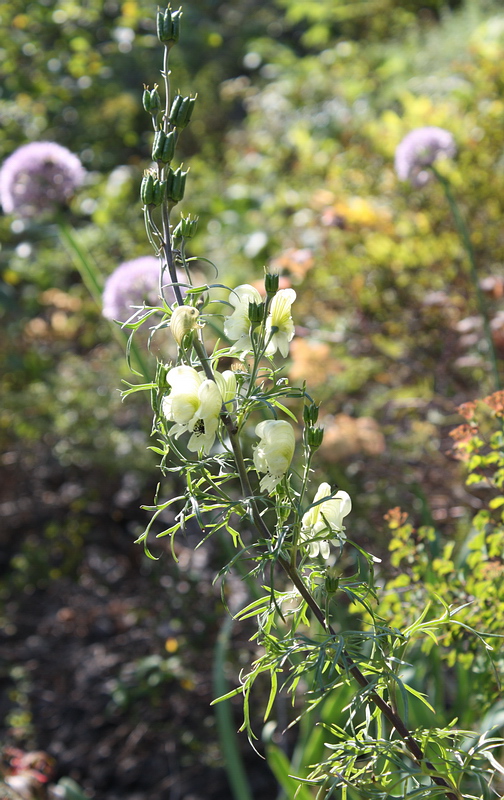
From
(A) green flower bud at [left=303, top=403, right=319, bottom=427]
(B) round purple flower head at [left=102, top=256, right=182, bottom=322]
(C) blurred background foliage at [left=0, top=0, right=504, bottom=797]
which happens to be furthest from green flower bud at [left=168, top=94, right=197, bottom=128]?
(C) blurred background foliage at [left=0, top=0, right=504, bottom=797]

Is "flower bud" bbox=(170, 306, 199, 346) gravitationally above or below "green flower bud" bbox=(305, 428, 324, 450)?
above

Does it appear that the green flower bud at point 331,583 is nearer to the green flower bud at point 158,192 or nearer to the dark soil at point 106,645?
the green flower bud at point 158,192

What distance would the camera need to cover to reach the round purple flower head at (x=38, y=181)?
6.89 feet

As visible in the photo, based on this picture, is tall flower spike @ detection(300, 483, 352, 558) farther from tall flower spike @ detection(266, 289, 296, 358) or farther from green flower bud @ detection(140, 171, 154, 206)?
→ green flower bud @ detection(140, 171, 154, 206)

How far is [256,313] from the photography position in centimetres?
73

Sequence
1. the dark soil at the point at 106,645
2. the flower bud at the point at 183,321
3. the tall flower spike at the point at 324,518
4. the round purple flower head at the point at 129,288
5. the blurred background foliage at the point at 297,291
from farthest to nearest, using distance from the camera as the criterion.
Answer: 1. the blurred background foliage at the point at 297,291
2. the dark soil at the point at 106,645
3. the round purple flower head at the point at 129,288
4. the tall flower spike at the point at 324,518
5. the flower bud at the point at 183,321

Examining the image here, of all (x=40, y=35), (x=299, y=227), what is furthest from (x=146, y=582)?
(x=40, y=35)

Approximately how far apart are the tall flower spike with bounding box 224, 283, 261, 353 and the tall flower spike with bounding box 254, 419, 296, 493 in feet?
0.29

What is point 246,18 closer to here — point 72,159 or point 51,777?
point 72,159

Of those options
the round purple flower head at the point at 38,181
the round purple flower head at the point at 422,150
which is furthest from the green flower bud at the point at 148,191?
the round purple flower head at the point at 422,150

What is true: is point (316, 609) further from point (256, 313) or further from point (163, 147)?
point (163, 147)

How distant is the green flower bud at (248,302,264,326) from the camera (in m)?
0.73

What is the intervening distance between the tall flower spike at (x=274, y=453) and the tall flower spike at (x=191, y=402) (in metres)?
0.05

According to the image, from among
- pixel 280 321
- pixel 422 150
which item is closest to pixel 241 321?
pixel 280 321
